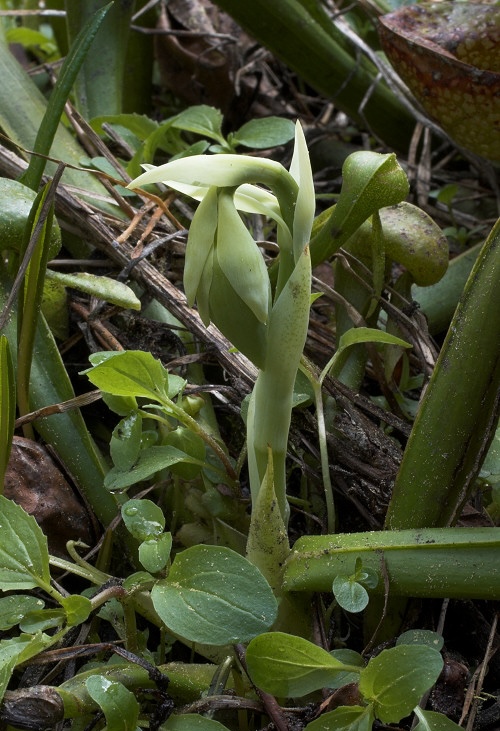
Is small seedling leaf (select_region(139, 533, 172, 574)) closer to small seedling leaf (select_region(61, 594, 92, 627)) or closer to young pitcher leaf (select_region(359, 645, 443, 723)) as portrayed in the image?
small seedling leaf (select_region(61, 594, 92, 627))

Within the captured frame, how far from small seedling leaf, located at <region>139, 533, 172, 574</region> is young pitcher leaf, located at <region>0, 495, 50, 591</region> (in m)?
0.07

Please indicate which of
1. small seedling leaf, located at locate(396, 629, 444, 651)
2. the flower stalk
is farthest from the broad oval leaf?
small seedling leaf, located at locate(396, 629, 444, 651)

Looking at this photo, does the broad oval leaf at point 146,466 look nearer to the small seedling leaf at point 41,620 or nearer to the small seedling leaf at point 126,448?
the small seedling leaf at point 126,448

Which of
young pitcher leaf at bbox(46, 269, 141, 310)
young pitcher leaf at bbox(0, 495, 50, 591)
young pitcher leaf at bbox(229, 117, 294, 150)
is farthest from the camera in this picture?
young pitcher leaf at bbox(229, 117, 294, 150)

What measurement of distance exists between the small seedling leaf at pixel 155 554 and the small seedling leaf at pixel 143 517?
0.02 meters

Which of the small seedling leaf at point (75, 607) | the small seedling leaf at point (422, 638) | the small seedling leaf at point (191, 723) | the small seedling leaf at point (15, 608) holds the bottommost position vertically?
the small seedling leaf at point (191, 723)

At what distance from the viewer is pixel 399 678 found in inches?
20.6

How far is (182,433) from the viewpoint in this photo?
0.72 metres

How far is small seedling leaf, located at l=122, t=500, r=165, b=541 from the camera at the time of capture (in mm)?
627

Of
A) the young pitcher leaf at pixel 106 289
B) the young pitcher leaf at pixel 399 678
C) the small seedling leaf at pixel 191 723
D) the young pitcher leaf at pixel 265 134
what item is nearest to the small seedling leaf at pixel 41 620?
the small seedling leaf at pixel 191 723

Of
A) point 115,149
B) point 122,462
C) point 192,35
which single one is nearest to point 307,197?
point 122,462

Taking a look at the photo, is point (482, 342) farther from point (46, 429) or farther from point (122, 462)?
point (46, 429)

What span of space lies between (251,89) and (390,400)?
0.84 metres

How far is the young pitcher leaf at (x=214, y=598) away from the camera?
A: 1.75 feet
